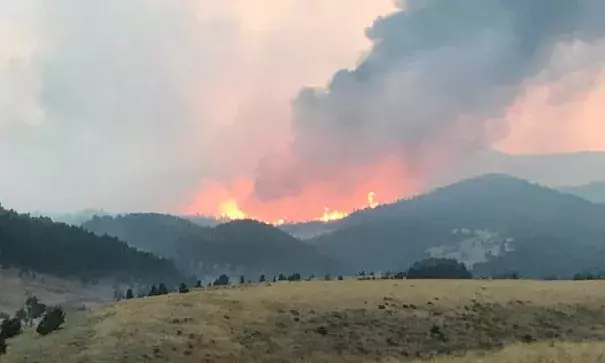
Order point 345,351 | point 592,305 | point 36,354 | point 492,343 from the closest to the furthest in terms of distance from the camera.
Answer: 1. point 36,354
2. point 345,351
3. point 492,343
4. point 592,305

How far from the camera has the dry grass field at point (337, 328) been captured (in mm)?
38781

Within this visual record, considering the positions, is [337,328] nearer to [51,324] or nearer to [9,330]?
[51,324]

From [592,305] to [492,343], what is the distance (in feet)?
53.0

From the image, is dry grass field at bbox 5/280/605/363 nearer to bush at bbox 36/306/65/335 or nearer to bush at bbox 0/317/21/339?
bush at bbox 36/306/65/335

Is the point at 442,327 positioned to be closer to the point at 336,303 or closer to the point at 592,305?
the point at 336,303

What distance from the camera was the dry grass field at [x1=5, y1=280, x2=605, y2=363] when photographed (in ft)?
127

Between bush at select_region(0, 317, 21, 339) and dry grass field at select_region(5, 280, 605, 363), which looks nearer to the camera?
dry grass field at select_region(5, 280, 605, 363)

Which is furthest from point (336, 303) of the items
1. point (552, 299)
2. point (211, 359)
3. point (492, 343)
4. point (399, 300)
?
point (552, 299)

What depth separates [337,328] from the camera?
46812mm

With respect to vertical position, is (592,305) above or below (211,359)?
above

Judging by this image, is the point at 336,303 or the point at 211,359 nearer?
the point at 211,359

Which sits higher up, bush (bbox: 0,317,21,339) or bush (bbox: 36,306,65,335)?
bush (bbox: 36,306,65,335)

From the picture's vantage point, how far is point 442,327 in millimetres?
48062

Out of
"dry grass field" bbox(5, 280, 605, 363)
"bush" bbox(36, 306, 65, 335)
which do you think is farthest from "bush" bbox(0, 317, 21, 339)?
"bush" bbox(36, 306, 65, 335)
